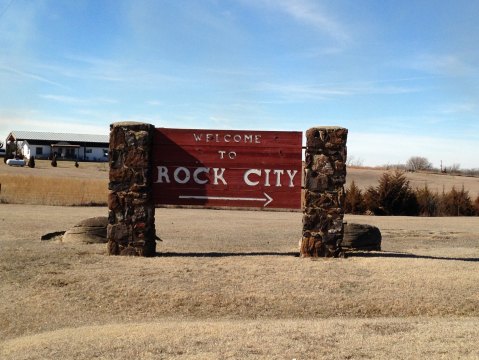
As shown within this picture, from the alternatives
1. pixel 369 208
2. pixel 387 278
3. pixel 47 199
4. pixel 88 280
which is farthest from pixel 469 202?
pixel 88 280

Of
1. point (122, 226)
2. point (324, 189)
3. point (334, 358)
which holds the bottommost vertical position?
point (334, 358)

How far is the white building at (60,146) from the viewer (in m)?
98.2

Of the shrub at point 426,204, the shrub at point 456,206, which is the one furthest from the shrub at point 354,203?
the shrub at point 456,206

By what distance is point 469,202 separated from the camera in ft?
108

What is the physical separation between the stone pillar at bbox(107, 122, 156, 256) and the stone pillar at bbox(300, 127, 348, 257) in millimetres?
2915

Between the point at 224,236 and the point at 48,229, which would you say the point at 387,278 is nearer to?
the point at 224,236

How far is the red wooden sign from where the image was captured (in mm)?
11164

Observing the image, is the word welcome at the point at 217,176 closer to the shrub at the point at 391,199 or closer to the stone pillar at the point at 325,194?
the stone pillar at the point at 325,194

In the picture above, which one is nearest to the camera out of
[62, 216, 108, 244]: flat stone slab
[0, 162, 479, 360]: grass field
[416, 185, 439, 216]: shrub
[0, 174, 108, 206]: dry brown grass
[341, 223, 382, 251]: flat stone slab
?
[0, 162, 479, 360]: grass field

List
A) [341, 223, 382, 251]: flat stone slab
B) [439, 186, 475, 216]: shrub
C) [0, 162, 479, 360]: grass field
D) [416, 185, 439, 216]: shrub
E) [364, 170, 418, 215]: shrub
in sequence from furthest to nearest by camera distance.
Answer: [439, 186, 475, 216]: shrub < [416, 185, 439, 216]: shrub < [364, 170, 418, 215]: shrub < [341, 223, 382, 251]: flat stone slab < [0, 162, 479, 360]: grass field

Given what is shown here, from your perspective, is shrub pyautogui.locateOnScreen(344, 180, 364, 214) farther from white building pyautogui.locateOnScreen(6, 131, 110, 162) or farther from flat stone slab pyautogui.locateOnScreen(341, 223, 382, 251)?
white building pyautogui.locateOnScreen(6, 131, 110, 162)

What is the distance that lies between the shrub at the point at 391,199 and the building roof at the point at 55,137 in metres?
76.2

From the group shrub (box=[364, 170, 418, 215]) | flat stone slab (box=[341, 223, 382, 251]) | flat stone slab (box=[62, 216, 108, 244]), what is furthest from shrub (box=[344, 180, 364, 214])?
flat stone slab (box=[62, 216, 108, 244])

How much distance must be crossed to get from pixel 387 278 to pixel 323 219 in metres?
1.90
